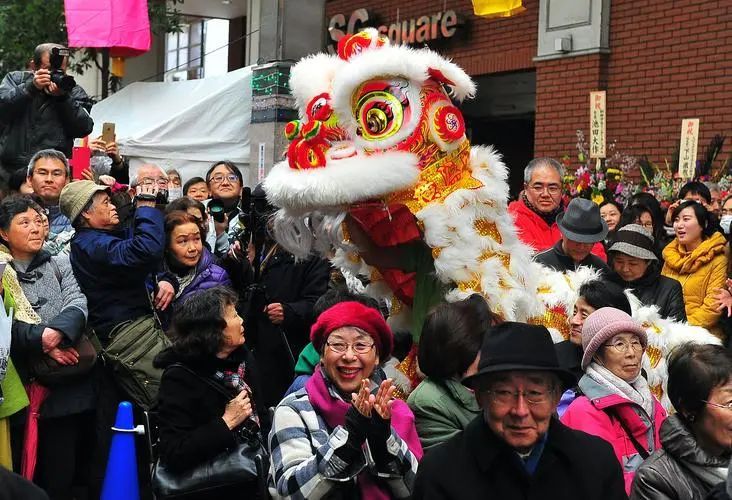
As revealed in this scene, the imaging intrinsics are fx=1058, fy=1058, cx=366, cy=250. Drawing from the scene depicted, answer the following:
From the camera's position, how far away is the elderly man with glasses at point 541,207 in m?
6.51

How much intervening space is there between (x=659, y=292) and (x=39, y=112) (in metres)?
4.26

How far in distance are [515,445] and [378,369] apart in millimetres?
1273

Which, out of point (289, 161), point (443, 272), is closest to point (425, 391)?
point (443, 272)

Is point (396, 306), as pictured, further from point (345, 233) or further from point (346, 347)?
point (346, 347)

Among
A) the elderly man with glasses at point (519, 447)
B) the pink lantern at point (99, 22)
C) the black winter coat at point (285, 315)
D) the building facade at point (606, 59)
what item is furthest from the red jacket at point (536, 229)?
the pink lantern at point (99, 22)

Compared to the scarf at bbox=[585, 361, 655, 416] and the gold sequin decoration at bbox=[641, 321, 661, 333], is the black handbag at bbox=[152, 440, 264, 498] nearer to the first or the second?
the scarf at bbox=[585, 361, 655, 416]

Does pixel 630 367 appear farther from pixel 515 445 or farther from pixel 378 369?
pixel 515 445

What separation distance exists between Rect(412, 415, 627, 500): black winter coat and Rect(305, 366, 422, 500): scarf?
0.78 metres

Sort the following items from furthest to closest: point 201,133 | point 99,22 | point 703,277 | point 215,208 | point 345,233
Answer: point 201,133 < point 99,22 < point 703,277 < point 215,208 < point 345,233

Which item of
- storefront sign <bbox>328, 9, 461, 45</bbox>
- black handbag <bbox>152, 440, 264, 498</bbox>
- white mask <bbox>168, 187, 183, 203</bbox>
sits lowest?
black handbag <bbox>152, 440, 264, 498</bbox>

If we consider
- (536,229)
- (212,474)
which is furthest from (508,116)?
(212,474)

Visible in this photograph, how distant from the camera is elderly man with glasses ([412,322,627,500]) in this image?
8.99ft

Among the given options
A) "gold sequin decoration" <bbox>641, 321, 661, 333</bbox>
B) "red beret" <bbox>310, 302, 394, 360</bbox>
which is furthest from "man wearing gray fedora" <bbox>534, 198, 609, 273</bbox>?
"red beret" <bbox>310, 302, 394, 360</bbox>

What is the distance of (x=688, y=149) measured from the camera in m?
9.12
